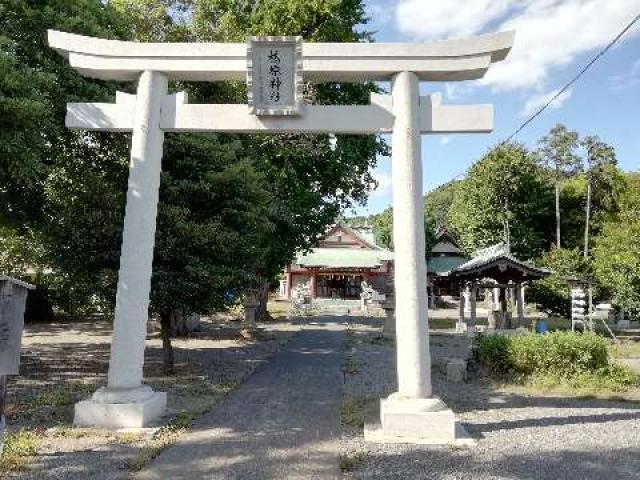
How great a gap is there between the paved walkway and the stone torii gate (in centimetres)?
107

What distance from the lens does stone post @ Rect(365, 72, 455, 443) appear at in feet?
22.0

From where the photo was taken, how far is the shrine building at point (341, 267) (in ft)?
138

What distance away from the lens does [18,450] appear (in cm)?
584

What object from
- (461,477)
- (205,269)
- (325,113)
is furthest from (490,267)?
(461,477)

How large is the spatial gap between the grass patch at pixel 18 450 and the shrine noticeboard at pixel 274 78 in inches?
198

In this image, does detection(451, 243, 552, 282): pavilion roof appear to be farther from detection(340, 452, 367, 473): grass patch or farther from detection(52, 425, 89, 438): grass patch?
detection(52, 425, 89, 438): grass patch

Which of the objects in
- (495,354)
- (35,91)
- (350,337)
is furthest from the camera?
(350,337)

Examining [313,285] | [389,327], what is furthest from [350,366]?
[313,285]

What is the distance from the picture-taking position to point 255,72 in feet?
Result: 24.5

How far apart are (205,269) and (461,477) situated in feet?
21.6

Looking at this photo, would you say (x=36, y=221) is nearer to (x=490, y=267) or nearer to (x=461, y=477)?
(x=461, y=477)

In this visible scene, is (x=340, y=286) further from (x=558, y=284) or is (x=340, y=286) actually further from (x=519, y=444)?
(x=519, y=444)

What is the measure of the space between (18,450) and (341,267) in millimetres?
36323

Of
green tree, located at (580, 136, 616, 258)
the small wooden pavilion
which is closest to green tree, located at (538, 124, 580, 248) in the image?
green tree, located at (580, 136, 616, 258)
